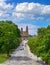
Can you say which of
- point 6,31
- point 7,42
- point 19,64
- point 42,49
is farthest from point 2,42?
point 42,49

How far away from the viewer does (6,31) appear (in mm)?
82250

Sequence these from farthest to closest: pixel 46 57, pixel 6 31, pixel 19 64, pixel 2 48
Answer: pixel 6 31 → pixel 2 48 → pixel 19 64 → pixel 46 57

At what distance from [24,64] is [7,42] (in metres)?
14.8

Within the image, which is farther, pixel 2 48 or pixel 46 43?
pixel 2 48

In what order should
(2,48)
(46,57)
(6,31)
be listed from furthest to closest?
1. (6,31)
2. (2,48)
3. (46,57)

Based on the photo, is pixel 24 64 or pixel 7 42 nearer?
pixel 24 64

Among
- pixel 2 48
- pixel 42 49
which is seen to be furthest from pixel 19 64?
pixel 42 49

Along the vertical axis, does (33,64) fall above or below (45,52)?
below

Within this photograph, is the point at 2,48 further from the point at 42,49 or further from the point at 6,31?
the point at 42,49

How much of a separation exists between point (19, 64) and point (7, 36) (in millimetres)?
16945

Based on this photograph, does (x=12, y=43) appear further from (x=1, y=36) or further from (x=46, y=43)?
(x=46, y=43)

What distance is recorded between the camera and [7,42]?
251 feet

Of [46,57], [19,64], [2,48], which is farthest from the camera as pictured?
[2,48]

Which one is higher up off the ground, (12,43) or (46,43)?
(46,43)
